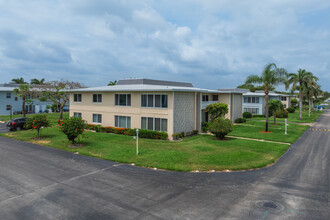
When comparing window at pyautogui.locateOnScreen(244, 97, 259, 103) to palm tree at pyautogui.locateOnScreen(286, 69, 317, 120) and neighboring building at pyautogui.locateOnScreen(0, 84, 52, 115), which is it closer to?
palm tree at pyautogui.locateOnScreen(286, 69, 317, 120)

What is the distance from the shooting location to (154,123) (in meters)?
26.5

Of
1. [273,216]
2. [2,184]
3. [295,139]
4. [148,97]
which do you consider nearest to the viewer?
[273,216]

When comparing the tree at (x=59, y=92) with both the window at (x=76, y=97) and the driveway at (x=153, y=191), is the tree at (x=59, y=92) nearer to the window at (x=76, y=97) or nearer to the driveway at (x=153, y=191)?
the window at (x=76, y=97)

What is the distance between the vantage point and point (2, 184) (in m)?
12.2

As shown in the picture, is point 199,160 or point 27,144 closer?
point 199,160

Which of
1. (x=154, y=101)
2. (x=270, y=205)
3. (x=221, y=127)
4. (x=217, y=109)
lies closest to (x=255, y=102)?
(x=217, y=109)

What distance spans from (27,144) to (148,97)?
13779 millimetres

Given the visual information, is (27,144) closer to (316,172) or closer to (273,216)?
(273,216)

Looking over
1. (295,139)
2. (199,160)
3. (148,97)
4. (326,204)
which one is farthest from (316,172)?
(148,97)

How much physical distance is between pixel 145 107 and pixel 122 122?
15.2 feet

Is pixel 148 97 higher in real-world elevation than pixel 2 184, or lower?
higher

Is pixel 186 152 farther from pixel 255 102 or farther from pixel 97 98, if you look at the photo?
pixel 255 102

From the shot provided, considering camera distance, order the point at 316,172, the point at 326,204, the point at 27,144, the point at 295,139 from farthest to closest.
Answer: the point at 295,139, the point at 27,144, the point at 316,172, the point at 326,204

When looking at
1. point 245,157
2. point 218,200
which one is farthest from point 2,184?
point 245,157
